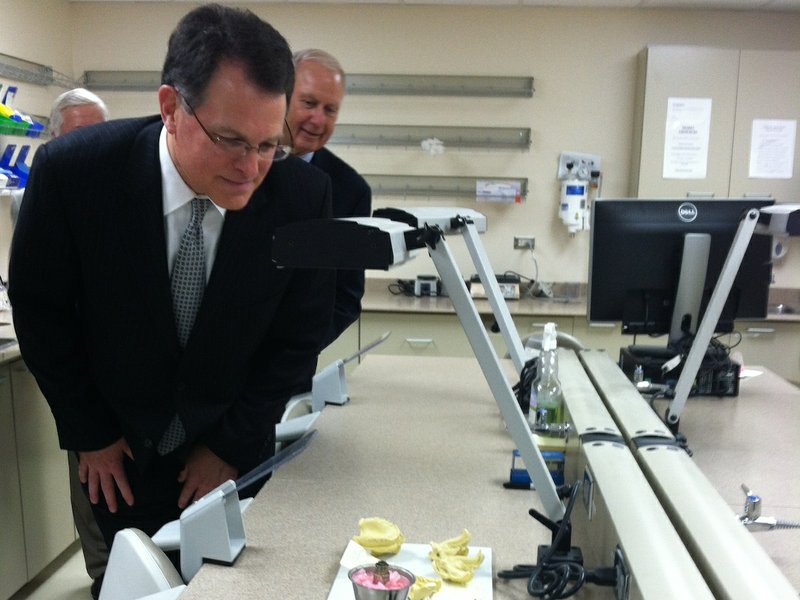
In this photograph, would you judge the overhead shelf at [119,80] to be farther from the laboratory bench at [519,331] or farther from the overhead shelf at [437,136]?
the laboratory bench at [519,331]

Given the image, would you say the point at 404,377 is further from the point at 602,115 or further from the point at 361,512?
the point at 602,115

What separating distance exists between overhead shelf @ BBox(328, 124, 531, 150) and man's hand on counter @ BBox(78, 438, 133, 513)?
2.79 m

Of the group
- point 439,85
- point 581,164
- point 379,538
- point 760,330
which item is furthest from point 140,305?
point 760,330

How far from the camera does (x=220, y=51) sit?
3.57 feet

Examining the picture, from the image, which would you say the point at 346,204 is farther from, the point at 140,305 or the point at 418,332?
the point at 418,332

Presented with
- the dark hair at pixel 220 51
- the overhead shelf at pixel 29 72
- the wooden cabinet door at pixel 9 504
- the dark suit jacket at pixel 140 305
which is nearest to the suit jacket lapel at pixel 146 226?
the dark suit jacket at pixel 140 305

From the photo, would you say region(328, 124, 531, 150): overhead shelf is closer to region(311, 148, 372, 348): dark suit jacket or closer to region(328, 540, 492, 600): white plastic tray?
region(311, 148, 372, 348): dark suit jacket

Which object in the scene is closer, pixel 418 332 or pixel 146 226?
pixel 146 226

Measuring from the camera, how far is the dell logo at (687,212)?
197 centimetres

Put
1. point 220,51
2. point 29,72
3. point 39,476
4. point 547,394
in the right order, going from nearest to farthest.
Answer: point 220,51, point 547,394, point 39,476, point 29,72

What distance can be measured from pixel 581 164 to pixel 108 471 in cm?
319

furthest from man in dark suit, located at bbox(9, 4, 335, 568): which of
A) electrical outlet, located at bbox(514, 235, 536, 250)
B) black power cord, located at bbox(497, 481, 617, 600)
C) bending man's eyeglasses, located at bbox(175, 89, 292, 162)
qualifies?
electrical outlet, located at bbox(514, 235, 536, 250)

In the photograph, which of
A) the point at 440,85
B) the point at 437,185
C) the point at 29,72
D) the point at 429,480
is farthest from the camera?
the point at 437,185

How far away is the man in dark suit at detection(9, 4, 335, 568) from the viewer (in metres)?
1.18
